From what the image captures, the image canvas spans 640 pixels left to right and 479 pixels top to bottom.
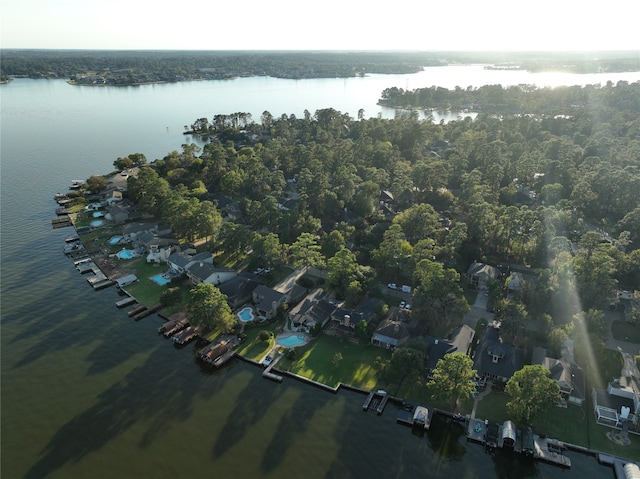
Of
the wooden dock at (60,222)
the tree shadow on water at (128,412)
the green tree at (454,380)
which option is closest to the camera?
the tree shadow on water at (128,412)

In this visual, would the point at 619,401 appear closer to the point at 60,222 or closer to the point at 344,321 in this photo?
the point at 344,321

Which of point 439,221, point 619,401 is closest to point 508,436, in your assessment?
point 619,401

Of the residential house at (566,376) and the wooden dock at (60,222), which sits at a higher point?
the residential house at (566,376)

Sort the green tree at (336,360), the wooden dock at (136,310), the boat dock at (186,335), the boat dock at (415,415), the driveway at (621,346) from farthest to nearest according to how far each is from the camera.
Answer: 1. the wooden dock at (136,310)
2. the boat dock at (186,335)
3. the driveway at (621,346)
4. the green tree at (336,360)
5. the boat dock at (415,415)

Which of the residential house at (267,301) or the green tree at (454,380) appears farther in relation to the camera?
the residential house at (267,301)

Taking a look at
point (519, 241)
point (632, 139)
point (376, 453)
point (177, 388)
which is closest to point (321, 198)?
point (519, 241)

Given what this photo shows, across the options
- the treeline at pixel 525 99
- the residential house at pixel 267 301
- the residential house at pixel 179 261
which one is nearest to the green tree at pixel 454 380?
the residential house at pixel 267 301

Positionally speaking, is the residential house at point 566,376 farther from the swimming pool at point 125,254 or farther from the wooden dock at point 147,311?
the swimming pool at point 125,254
